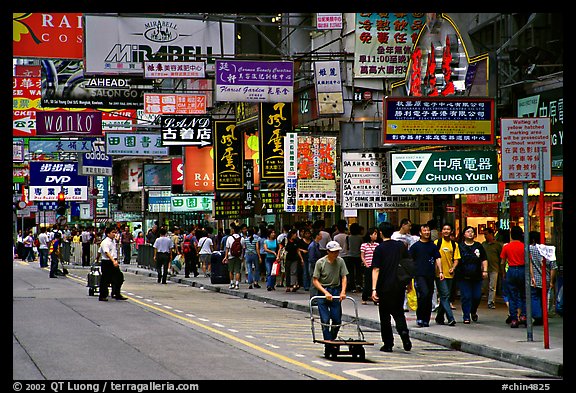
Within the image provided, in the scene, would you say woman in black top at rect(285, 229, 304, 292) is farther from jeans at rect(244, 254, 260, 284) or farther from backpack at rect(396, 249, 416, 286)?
backpack at rect(396, 249, 416, 286)

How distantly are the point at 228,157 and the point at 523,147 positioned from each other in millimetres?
21738

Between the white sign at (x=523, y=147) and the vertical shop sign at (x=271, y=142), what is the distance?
1621 centimetres

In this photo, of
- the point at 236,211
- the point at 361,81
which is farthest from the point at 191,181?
the point at 361,81

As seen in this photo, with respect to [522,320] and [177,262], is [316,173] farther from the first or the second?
[177,262]

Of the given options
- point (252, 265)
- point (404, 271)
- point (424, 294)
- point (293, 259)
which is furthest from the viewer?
point (252, 265)

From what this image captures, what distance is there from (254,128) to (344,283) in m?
21.4

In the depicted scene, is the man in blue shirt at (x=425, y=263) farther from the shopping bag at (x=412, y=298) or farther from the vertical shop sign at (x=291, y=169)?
the vertical shop sign at (x=291, y=169)

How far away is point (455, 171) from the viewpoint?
2130 centimetres

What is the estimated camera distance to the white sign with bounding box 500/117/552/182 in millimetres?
15766

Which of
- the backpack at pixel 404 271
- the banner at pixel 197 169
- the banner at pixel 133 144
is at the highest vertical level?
the banner at pixel 133 144

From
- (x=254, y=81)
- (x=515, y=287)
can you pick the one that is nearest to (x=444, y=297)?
(x=515, y=287)

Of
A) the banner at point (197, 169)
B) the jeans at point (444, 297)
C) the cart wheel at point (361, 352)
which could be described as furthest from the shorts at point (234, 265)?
the cart wheel at point (361, 352)

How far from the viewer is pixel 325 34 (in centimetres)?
3406

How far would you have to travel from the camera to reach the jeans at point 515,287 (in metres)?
18.4
